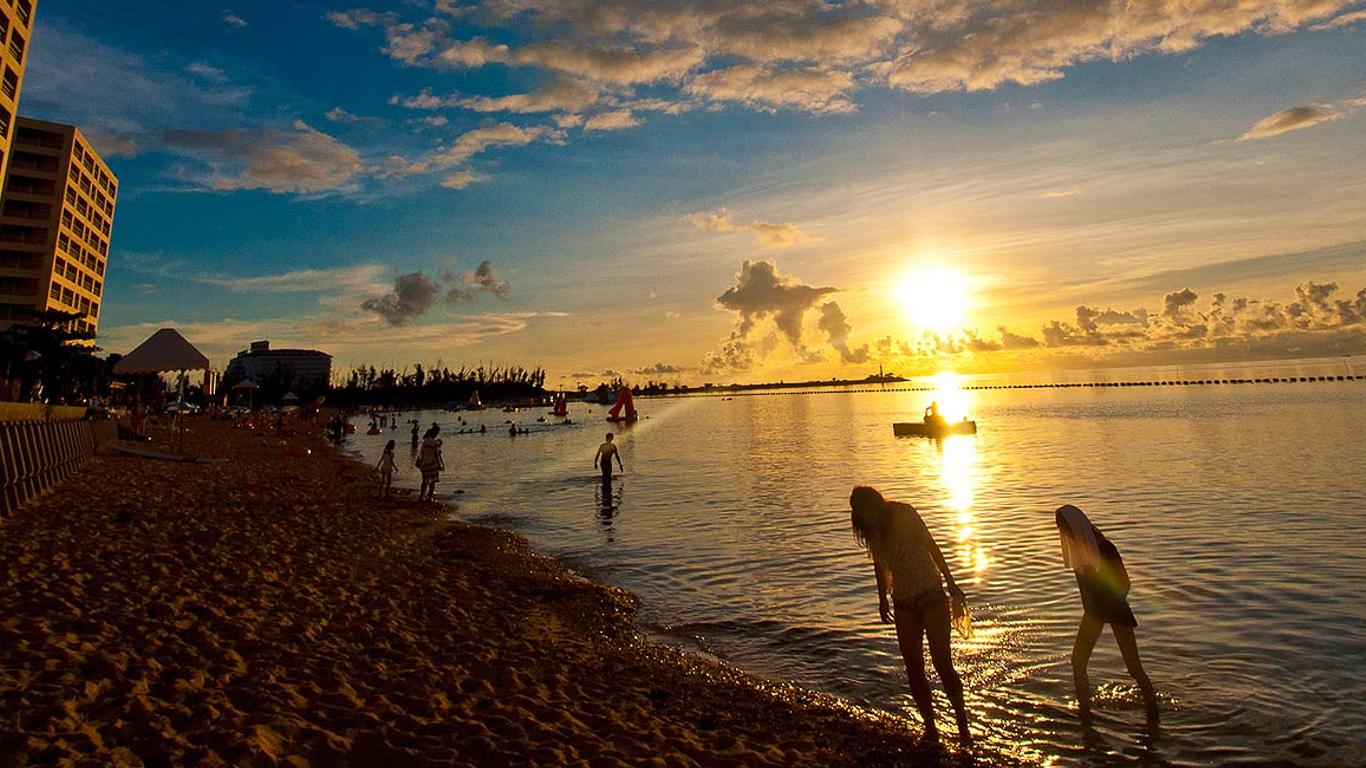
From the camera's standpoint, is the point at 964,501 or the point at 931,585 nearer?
the point at 931,585

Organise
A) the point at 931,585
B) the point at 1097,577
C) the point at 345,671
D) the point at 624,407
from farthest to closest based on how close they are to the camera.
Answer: the point at 624,407
the point at 345,671
the point at 1097,577
the point at 931,585

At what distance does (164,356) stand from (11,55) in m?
43.3

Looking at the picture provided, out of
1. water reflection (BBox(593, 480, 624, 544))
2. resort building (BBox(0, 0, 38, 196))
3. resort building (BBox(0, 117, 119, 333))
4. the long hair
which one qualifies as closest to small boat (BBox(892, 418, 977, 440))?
water reflection (BBox(593, 480, 624, 544))

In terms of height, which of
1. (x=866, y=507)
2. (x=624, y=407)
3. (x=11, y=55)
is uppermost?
(x=11, y=55)

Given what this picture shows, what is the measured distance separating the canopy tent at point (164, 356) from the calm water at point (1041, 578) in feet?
30.6

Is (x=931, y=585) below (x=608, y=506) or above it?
above

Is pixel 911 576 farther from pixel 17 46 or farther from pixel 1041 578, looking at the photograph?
pixel 17 46

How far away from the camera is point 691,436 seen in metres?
65.5

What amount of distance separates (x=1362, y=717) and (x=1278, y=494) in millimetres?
19046

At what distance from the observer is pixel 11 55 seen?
157 ft

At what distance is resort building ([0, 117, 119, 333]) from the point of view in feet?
200

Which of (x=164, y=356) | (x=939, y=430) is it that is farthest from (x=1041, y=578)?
(x=939, y=430)

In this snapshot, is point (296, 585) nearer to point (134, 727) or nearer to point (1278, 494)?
point (134, 727)

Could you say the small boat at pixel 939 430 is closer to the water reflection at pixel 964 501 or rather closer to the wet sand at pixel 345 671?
the water reflection at pixel 964 501
